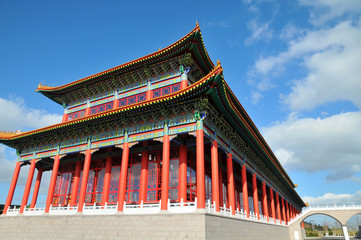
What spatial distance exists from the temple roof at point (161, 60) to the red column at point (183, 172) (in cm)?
720

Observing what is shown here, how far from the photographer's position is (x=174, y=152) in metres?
17.4

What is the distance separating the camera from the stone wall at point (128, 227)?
12.5 metres

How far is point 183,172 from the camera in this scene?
1585 cm

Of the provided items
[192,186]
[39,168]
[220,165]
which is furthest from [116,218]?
[39,168]

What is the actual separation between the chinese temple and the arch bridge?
23.0 metres

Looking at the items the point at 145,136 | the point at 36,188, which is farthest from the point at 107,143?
the point at 36,188

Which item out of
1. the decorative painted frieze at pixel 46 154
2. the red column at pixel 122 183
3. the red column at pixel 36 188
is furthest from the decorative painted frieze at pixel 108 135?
the red column at pixel 36 188

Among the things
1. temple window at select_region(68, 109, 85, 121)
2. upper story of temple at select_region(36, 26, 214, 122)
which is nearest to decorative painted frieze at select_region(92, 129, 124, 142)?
upper story of temple at select_region(36, 26, 214, 122)

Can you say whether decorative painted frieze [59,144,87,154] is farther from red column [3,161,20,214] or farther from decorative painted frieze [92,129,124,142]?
red column [3,161,20,214]

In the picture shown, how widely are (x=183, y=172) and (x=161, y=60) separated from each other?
29.5 feet

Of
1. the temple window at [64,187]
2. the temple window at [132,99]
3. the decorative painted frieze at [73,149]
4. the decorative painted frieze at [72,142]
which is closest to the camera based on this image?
the decorative painted frieze at [73,149]

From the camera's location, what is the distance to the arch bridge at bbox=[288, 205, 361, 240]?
41.8m

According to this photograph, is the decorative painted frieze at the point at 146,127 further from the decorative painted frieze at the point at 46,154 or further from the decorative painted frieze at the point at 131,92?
the decorative painted frieze at the point at 46,154

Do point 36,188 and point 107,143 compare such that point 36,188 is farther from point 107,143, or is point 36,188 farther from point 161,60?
point 161,60
